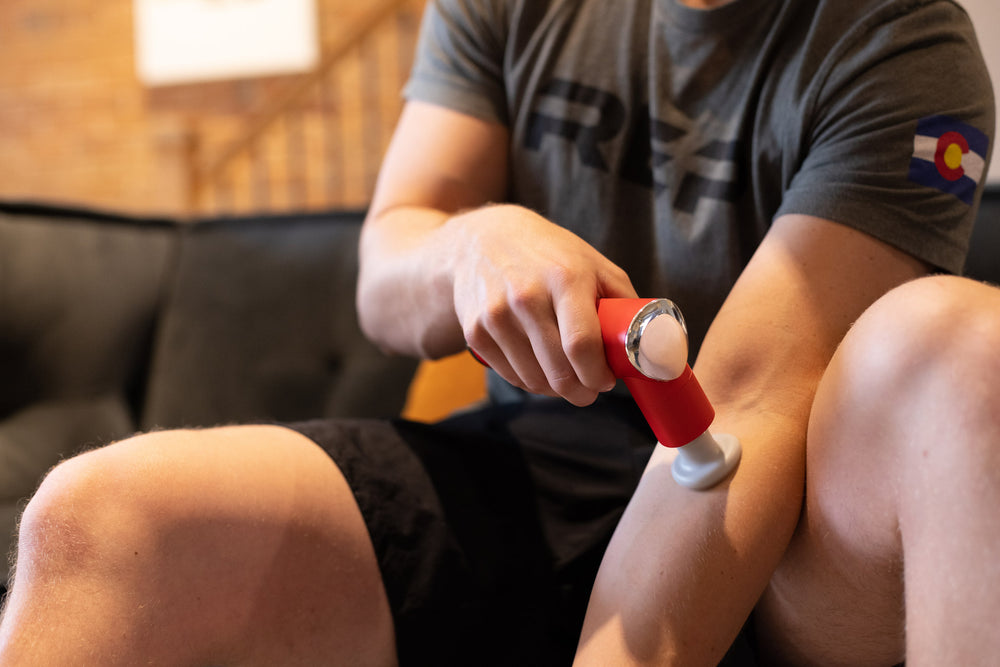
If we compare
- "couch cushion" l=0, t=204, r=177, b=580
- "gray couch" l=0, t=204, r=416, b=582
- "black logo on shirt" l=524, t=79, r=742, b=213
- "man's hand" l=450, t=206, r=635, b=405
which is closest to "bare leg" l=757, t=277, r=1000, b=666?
"man's hand" l=450, t=206, r=635, b=405

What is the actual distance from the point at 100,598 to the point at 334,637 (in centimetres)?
16

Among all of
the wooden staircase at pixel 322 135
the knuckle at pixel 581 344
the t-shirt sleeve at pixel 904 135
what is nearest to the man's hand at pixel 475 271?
the knuckle at pixel 581 344

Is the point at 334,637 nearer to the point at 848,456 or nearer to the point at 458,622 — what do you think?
the point at 458,622

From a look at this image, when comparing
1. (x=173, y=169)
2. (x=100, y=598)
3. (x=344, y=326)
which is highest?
(x=100, y=598)

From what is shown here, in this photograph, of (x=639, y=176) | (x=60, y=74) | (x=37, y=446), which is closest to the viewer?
(x=639, y=176)

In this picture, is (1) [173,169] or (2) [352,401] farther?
(1) [173,169]

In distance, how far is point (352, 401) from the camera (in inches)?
53.6

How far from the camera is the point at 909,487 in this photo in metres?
0.42

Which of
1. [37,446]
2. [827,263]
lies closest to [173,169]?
[37,446]

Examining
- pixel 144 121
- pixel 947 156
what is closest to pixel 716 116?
pixel 947 156

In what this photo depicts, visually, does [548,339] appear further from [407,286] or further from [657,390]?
[407,286]

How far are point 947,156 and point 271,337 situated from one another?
1083 mm

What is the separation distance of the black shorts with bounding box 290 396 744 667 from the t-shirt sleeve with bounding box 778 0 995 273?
252 millimetres

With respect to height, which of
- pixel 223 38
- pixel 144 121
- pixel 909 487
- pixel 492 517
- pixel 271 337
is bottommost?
pixel 144 121
